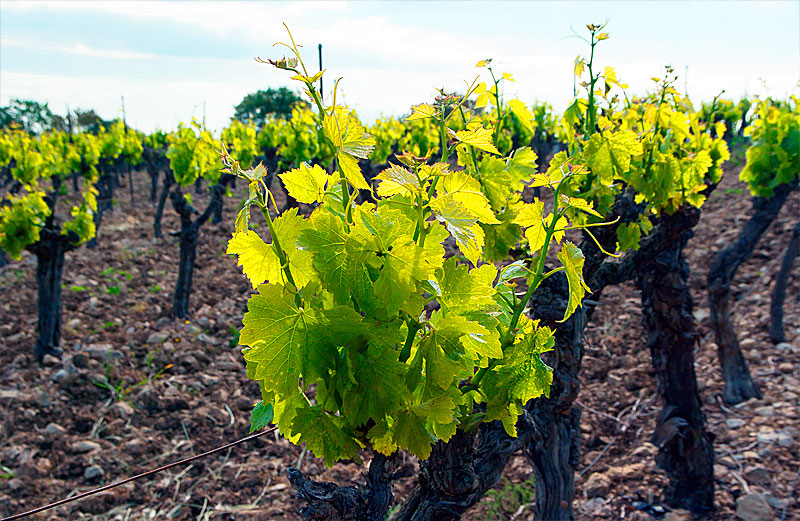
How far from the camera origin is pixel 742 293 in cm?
720

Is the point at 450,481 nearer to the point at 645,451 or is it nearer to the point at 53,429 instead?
the point at 645,451

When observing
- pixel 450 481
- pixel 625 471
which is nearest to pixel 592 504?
pixel 625 471

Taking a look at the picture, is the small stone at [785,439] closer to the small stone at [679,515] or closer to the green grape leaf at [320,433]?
the small stone at [679,515]

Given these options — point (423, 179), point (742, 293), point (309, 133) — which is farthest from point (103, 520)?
point (309, 133)

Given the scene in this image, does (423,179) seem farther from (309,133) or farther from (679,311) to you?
(309,133)

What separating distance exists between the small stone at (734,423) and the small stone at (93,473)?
529 centimetres

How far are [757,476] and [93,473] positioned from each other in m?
5.11

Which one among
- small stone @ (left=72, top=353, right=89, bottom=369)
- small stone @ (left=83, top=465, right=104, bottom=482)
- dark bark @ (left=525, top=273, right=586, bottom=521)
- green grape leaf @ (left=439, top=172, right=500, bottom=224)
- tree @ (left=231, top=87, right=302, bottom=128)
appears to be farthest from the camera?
tree @ (left=231, top=87, right=302, bottom=128)

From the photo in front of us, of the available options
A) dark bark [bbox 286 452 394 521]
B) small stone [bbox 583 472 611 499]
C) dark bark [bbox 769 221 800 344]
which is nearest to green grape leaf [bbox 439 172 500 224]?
dark bark [bbox 286 452 394 521]

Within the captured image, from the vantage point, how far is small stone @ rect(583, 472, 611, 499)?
3992 mm

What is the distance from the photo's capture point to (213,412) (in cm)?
520

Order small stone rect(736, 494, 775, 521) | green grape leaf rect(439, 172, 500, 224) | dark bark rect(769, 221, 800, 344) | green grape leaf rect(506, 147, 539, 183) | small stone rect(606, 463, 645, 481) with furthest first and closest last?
dark bark rect(769, 221, 800, 344) < small stone rect(606, 463, 645, 481) < small stone rect(736, 494, 775, 521) < green grape leaf rect(506, 147, 539, 183) < green grape leaf rect(439, 172, 500, 224)

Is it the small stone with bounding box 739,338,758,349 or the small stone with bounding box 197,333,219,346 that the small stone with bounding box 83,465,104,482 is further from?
the small stone with bounding box 739,338,758,349

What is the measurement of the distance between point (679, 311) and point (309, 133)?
9.07 meters
